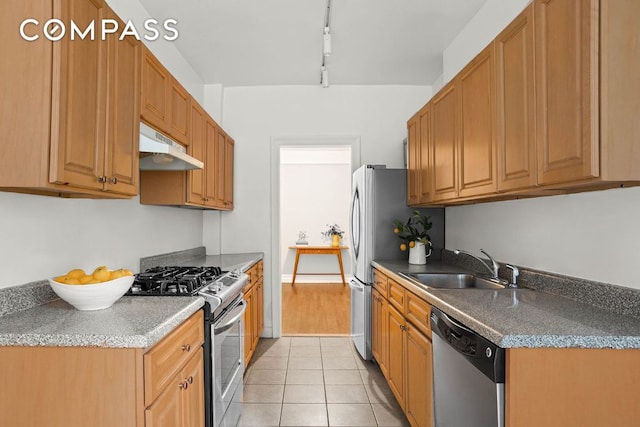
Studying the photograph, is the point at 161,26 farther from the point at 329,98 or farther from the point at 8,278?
the point at 8,278

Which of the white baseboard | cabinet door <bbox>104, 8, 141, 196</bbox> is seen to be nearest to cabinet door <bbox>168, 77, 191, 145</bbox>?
cabinet door <bbox>104, 8, 141, 196</bbox>

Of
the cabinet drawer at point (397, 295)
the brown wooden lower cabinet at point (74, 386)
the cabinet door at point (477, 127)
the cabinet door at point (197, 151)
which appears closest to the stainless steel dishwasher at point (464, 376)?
the cabinet drawer at point (397, 295)

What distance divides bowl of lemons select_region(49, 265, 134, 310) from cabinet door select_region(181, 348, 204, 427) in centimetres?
42

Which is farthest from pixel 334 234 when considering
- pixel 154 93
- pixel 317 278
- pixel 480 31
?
pixel 154 93

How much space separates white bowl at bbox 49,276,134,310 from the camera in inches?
56.7

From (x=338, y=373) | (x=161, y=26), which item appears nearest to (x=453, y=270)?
(x=338, y=373)

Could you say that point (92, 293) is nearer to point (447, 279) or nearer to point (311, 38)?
point (447, 279)

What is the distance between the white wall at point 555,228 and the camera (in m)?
1.50

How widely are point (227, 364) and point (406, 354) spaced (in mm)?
1027

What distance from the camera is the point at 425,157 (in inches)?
116

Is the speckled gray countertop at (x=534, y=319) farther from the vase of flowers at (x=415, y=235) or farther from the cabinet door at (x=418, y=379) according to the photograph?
the vase of flowers at (x=415, y=235)

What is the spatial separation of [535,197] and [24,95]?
7.58 feet

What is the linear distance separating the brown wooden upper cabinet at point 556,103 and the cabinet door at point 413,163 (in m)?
0.87

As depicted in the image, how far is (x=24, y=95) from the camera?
129cm
